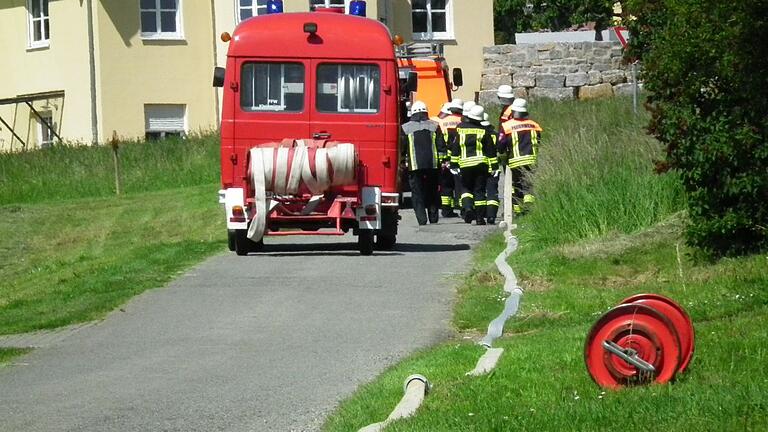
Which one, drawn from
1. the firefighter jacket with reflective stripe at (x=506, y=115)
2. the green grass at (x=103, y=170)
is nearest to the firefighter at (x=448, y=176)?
the firefighter jacket with reflective stripe at (x=506, y=115)

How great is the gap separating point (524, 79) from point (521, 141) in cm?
2172

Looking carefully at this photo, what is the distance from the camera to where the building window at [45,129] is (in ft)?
151

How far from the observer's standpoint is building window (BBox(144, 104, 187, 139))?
45156 millimetres

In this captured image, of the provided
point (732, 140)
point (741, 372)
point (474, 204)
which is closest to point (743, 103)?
point (732, 140)

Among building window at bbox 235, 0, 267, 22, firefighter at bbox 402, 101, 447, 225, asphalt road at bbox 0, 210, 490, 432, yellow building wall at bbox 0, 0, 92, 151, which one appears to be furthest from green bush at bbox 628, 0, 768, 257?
yellow building wall at bbox 0, 0, 92, 151

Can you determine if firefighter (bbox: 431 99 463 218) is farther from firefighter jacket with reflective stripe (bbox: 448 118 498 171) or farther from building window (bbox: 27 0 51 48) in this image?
building window (bbox: 27 0 51 48)

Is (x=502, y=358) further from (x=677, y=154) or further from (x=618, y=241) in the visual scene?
(x=618, y=241)

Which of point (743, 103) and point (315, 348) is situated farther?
point (743, 103)

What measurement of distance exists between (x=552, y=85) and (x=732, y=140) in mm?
29823

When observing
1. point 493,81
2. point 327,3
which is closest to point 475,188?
point 327,3

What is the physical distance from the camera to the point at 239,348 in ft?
39.7

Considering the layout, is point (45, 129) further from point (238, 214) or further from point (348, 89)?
point (238, 214)

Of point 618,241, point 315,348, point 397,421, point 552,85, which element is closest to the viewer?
point 397,421

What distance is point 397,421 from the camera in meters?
8.39
